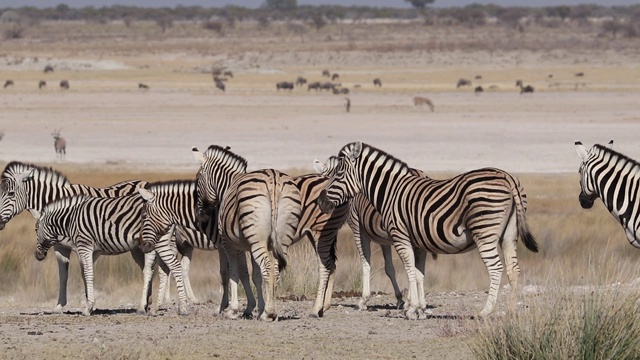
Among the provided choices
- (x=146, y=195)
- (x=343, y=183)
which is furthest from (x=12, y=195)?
(x=343, y=183)

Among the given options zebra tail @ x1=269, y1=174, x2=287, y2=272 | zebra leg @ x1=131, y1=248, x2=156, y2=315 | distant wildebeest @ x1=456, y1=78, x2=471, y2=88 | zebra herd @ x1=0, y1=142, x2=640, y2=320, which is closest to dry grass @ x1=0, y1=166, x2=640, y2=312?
Answer: zebra herd @ x1=0, y1=142, x2=640, y2=320

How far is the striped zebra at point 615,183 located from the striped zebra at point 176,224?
348 cm

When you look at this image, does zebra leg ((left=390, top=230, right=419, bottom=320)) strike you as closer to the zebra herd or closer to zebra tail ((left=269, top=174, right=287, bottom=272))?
the zebra herd

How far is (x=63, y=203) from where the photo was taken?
1370 centimetres

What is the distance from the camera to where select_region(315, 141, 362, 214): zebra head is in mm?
12203

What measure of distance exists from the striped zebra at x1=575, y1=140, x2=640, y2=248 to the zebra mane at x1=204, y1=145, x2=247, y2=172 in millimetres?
3457

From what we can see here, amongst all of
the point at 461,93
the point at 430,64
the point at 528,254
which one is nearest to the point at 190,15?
the point at 430,64

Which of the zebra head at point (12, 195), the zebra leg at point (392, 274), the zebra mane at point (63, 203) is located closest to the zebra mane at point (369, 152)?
the zebra leg at point (392, 274)

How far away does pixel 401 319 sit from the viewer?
478 inches

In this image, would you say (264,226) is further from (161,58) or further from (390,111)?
(161,58)

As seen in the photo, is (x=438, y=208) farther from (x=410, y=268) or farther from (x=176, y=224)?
(x=176, y=224)

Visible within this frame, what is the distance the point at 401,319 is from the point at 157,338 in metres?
2.64

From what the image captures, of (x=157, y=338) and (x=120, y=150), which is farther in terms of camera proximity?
(x=120, y=150)

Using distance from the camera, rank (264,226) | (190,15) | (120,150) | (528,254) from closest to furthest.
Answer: (264,226) → (528,254) → (120,150) → (190,15)
